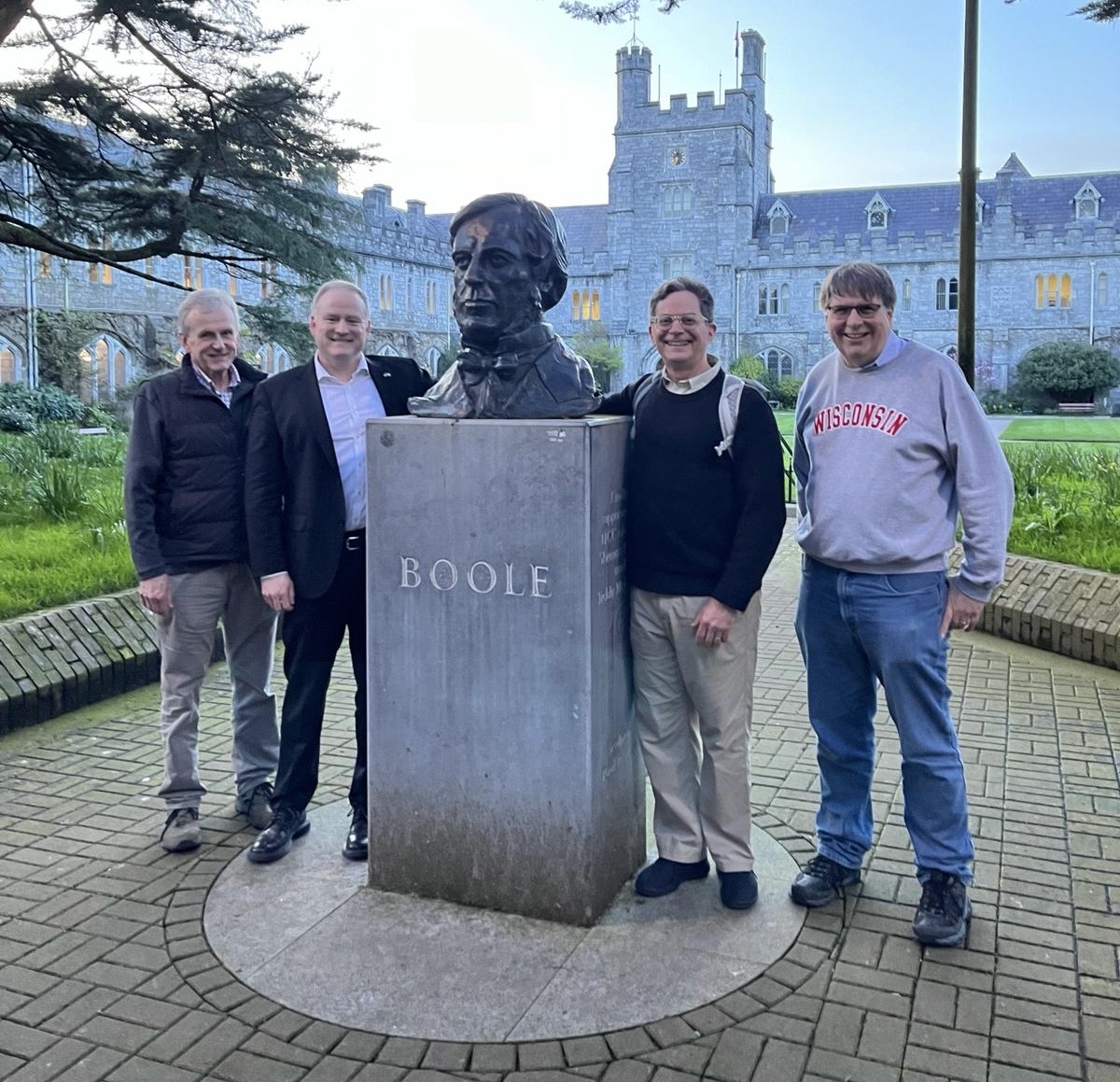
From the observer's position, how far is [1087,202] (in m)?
51.6

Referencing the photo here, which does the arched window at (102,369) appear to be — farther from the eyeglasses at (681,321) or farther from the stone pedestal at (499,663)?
the eyeglasses at (681,321)

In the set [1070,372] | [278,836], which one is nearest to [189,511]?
[278,836]

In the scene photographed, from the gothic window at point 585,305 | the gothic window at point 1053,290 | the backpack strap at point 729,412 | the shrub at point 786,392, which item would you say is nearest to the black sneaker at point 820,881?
the backpack strap at point 729,412

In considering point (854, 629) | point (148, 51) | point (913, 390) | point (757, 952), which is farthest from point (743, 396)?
point (148, 51)

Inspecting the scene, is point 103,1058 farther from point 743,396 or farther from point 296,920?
point 743,396

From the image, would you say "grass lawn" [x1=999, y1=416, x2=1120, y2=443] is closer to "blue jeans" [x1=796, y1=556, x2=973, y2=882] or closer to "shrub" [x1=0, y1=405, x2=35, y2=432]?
"shrub" [x1=0, y1=405, x2=35, y2=432]

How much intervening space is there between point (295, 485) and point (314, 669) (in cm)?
68

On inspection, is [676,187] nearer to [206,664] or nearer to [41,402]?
[41,402]

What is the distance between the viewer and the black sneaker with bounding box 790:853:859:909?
3.77 metres

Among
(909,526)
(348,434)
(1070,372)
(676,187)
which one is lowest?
(909,526)

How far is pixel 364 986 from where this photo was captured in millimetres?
3275

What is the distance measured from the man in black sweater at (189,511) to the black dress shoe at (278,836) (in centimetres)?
31

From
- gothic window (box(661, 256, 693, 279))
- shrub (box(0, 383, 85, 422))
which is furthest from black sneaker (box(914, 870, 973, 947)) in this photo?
gothic window (box(661, 256, 693, 279))

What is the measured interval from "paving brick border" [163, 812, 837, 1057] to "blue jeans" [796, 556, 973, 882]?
41cm
